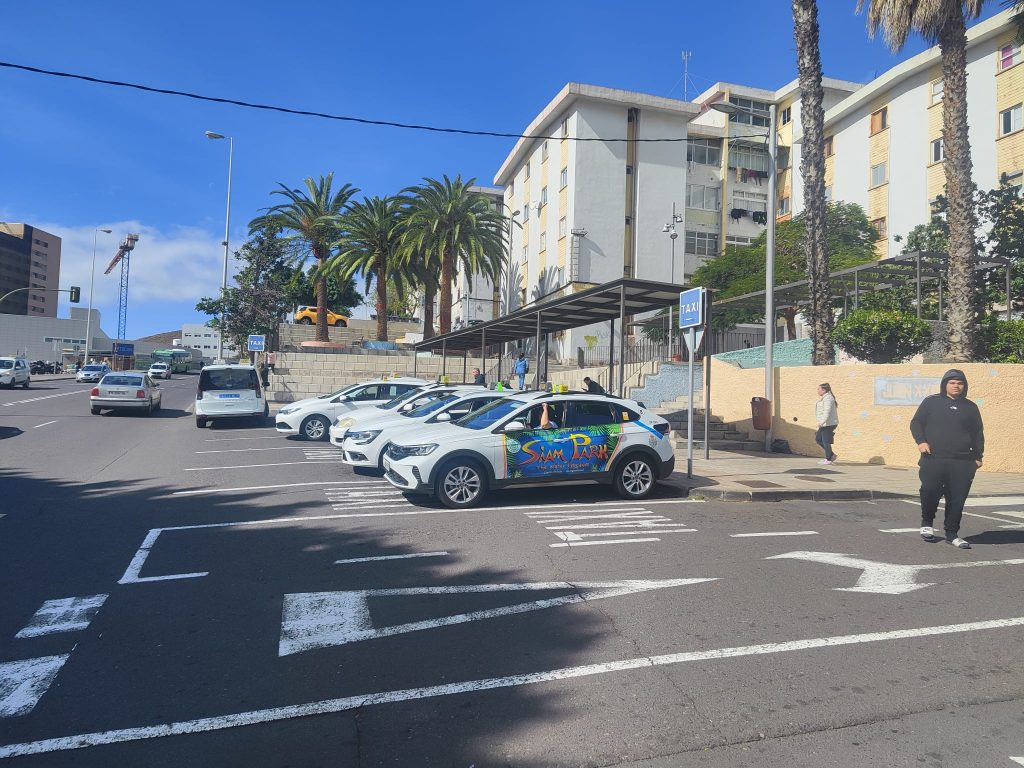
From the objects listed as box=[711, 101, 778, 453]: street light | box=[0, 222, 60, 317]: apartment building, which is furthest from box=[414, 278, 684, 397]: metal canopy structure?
box=[0, 222, 60, 317]: apartment building

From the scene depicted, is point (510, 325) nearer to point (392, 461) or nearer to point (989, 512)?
point (392, 461)

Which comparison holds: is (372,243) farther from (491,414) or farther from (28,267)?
(28,267)

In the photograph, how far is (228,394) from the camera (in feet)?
65.0

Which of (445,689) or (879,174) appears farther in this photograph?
(879,174)

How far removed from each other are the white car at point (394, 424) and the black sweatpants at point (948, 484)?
20.2ft

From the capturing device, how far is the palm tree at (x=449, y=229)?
35.8 meters

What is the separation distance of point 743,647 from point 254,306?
46612 mm

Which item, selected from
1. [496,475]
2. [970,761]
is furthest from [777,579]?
[496,475]

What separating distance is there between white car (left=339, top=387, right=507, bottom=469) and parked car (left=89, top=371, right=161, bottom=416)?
12.4 m

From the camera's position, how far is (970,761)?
323 centimetres

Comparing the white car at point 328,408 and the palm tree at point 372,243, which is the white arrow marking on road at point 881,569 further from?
the palm tree at point 372,243

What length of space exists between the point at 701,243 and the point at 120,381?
34.7 meters

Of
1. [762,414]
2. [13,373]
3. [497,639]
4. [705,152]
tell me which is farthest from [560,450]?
[705,152]

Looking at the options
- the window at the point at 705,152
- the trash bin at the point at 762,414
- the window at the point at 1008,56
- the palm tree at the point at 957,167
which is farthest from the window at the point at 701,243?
A: the trash bin at the point at 762,414
